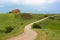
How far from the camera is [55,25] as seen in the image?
58.1 m

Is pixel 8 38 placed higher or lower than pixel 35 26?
higher

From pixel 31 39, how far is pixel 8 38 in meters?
2.83

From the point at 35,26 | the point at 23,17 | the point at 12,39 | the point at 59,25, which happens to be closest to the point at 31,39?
the point at 12,39

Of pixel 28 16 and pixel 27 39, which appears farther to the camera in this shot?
pixel 28 16

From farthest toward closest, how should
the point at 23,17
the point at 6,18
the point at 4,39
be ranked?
1. the point at 23,17
2. the point at 6,18
3. the point at 4,39

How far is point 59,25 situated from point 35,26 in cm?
1024

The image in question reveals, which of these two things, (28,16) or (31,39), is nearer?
(31,39)

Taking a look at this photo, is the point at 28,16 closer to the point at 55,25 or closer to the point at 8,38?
the point at 55,25

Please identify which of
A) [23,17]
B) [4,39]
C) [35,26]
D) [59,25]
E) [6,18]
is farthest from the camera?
[23,17]

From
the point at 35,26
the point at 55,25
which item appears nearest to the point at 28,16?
the point at 55,25

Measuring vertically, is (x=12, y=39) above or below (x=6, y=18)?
above

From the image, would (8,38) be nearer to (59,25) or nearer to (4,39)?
(4,39)

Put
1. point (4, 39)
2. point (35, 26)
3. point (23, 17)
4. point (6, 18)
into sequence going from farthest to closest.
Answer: point (23, 17)
point (6, 18)
point (35, 26)
point (4, 39)

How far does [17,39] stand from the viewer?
78.4 feet
